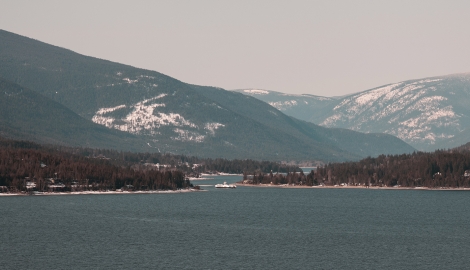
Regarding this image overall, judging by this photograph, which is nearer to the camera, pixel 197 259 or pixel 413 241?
pixel 197 259

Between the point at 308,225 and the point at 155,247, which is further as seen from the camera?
the point at 308,225

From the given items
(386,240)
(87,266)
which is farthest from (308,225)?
(87,266)

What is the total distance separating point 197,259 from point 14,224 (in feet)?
177

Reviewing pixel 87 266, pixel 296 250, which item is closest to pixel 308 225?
pixel 296 250

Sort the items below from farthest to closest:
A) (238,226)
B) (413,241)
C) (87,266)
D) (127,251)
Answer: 1. (238,226)
2. (413,241)
3. (127,251)
4. (87,266)

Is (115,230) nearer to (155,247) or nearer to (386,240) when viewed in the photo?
(155,247)

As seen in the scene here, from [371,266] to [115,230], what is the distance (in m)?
57.8

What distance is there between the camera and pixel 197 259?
129 m

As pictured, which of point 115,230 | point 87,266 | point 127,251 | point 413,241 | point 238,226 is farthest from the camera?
point 238,226

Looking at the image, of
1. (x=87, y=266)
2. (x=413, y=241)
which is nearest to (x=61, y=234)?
(x=87, y=266)

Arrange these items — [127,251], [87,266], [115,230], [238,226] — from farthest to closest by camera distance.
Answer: [238,226], [115,230], [127,251], [87,266]

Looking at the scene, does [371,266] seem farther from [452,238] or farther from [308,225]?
[308,225]

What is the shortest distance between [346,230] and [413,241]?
1981 cm

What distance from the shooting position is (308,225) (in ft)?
587
